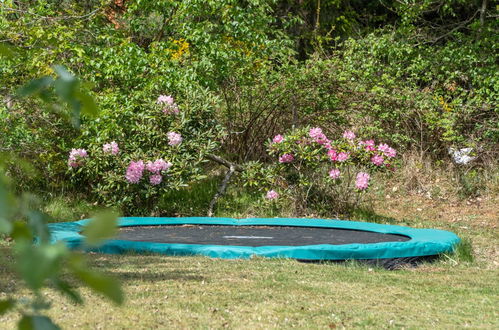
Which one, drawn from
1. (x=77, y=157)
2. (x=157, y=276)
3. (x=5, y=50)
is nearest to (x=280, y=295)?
(x=157, y=276)

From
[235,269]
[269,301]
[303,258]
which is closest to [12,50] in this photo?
[269,301]

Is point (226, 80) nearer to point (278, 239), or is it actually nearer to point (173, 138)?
point (173, 138)

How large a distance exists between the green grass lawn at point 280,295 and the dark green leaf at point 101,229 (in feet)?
8.50

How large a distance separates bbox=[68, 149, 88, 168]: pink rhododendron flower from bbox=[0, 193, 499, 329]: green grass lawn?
2.36 m

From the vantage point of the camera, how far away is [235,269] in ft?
15.3

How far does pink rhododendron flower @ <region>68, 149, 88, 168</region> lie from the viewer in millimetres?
7363

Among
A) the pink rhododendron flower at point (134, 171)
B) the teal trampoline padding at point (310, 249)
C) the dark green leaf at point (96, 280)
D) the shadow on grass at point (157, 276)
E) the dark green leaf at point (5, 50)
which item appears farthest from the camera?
the pink rhododendron flower at point (134, 171)

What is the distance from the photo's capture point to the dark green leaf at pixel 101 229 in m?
0.46

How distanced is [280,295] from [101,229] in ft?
11.2

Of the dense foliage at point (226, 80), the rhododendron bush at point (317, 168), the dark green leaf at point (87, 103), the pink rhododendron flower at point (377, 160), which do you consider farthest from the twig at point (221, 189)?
the dark green leaf at point (87, 103)

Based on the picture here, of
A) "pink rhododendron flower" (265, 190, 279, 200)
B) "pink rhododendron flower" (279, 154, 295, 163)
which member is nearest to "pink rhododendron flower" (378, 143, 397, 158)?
"pink rhododendron flower" (279, 154, 295, 163)

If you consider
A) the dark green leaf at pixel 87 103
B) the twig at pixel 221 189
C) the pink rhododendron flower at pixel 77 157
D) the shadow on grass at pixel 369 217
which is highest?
the dark green leaf at pixel 87 103

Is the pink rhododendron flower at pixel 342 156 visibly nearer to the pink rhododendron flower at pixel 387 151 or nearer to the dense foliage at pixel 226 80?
the pink rhododendron flower at pixel 387 151

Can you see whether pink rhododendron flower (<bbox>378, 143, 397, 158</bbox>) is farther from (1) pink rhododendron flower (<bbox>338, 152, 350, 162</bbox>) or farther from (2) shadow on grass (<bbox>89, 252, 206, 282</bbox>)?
(2) shadow on grass (<bbox>89, 252, 206, 282</bbox>)
